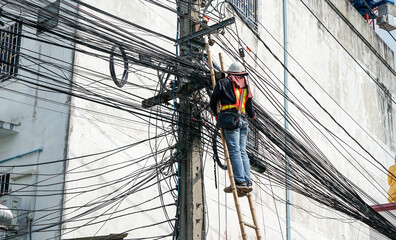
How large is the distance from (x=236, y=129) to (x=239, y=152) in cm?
32

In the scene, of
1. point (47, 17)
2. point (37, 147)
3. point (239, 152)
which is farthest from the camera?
point (37, 147)

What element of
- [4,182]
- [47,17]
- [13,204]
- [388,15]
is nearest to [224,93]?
[47,17]

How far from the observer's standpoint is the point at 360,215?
1218 cm

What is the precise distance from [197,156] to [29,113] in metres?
4.40

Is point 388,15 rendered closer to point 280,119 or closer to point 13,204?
point 280,119

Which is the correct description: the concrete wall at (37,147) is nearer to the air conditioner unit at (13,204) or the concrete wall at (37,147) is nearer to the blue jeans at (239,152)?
the air conditioner unit at (13,204)

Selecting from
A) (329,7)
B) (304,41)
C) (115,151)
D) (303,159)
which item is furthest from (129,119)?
(329,7)

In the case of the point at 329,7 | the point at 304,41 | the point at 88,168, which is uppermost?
the point at 329,7

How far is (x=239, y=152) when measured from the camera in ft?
30.9

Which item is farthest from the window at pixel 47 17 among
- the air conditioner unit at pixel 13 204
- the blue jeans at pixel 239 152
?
the air conditioner unit at pixel 13 204

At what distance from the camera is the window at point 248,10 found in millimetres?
17875

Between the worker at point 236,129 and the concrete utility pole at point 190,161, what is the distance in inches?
20.8

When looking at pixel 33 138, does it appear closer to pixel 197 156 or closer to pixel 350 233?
pixel 197 156

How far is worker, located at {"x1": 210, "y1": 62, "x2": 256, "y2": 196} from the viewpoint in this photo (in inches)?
367
